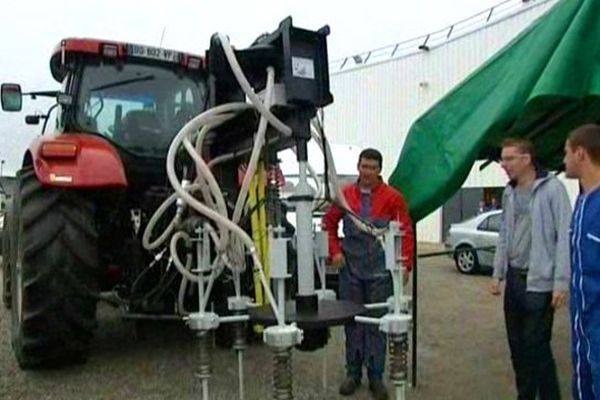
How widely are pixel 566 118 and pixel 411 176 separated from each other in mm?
1393

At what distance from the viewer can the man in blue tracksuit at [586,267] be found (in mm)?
2891

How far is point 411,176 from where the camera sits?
183 inches

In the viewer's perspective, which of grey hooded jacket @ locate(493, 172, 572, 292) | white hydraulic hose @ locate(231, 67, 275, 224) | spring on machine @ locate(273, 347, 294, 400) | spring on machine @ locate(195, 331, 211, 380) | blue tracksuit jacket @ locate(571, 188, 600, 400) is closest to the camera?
spring on machine @ locate(273, 347, 294, 400)

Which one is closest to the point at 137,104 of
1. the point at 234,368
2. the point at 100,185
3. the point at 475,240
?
the point at 100,185

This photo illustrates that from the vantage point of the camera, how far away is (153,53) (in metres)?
5.62

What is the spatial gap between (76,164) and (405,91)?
54.2ft

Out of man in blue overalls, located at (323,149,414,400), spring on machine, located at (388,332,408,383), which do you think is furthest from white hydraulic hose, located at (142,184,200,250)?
spring on machine, located at (388,332,408,383)

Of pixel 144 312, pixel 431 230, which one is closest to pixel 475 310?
pixel 144 312

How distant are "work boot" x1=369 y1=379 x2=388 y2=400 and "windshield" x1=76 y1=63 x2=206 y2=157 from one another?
2.51 meters

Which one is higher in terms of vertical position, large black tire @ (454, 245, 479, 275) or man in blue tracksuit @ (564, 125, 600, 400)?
man in blue tracksuit @ (564, 125, 600, 400)

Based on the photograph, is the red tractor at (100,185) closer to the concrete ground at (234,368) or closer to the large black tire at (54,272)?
the large black tire at (54,272)

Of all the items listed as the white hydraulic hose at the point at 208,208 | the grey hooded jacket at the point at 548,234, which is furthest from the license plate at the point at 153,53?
the grey hooded jacket at the point at 548,234

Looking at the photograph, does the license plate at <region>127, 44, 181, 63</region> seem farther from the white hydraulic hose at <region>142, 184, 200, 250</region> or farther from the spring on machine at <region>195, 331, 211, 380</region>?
the spring on machine at <region>195, 331, 211, 380</region>

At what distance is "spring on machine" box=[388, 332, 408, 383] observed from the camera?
3085 millimetres
